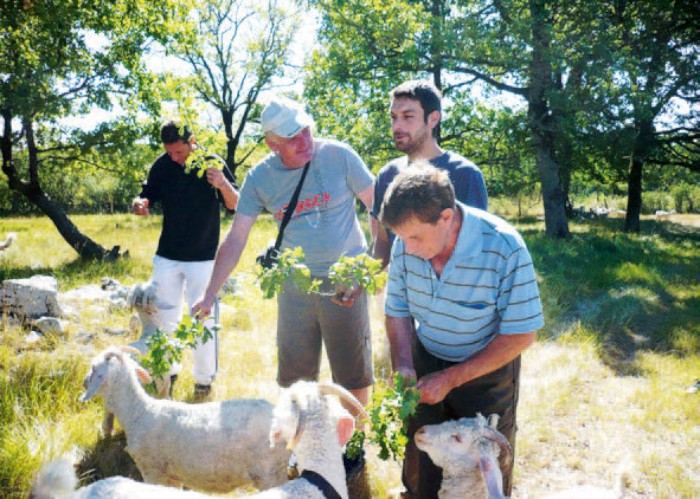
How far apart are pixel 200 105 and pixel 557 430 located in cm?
437

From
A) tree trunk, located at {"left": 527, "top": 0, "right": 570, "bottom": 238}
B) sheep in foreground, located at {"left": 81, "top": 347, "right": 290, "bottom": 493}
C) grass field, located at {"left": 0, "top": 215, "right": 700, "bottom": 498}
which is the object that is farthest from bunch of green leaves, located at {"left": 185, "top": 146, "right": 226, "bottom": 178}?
tree trunk, located at {"left": 527, "top": 0, "right": 570, "bottom": 238}

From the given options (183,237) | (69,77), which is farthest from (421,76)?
(183,237)

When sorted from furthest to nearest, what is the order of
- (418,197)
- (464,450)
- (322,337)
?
(322,337)
(464,450)
(418,197)

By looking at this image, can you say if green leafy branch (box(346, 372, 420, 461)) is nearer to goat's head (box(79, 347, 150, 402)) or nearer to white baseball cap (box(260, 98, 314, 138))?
white baseball cap (box(260, 98, 314, 138))

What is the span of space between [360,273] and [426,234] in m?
0.71

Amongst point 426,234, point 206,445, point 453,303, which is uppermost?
point 426,234

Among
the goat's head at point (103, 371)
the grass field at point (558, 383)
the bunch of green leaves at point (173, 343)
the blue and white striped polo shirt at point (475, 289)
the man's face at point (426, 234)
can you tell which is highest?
the man's face at point (426, 234)

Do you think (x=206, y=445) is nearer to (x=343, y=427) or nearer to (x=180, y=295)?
(x=343, y=427)

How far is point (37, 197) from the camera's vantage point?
40.3 ft

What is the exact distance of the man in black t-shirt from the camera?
4.59 m

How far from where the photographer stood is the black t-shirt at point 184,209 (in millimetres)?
4648

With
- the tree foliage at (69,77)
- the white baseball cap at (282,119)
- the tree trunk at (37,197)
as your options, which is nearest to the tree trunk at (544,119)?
the tree foliage at (69,77)

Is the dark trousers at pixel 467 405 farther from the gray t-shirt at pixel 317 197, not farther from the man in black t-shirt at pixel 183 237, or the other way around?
the man in black t-shirt at pixel 183 237

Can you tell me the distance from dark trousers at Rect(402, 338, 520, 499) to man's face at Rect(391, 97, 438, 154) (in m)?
1.38
